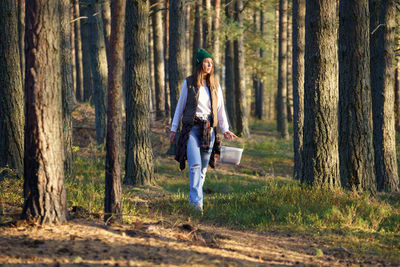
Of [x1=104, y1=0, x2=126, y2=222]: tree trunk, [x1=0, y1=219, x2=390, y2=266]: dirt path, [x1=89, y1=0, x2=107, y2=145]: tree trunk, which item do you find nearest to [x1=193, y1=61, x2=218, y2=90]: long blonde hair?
[x1=104, y1=0, x2=126, y2=222]: tree trunk

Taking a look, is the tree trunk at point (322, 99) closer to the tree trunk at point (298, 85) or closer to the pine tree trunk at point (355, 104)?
the pine tree trunk at point (355, 104)

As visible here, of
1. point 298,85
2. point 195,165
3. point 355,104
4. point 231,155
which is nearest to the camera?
point 195,165

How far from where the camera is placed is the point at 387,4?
1036 cm

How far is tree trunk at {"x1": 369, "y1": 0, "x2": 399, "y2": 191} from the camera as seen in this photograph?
10062 millimetres

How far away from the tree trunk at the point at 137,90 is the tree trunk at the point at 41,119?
4386 mm

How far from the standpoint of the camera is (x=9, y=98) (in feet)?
24.1

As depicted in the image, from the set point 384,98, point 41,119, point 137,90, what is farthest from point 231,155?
point 384,98

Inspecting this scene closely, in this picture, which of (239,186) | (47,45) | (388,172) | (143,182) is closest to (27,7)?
(47,45)

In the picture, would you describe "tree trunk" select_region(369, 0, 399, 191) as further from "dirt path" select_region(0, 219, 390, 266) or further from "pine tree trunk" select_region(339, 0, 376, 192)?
"dirt path" select_region(0, 219, 390, 266)

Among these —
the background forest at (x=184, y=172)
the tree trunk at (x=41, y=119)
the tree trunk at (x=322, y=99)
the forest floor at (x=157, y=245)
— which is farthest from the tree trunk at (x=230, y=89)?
the tree trunk at (x=41, y=119)

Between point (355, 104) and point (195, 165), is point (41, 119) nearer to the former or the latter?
point (195, 165)

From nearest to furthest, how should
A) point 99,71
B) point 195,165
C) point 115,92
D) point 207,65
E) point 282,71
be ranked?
point 115,92, point 195,165, point 207,65, point 99,71, point 282,71

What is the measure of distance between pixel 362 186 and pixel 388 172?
2885mm

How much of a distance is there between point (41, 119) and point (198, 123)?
2.61 metres
